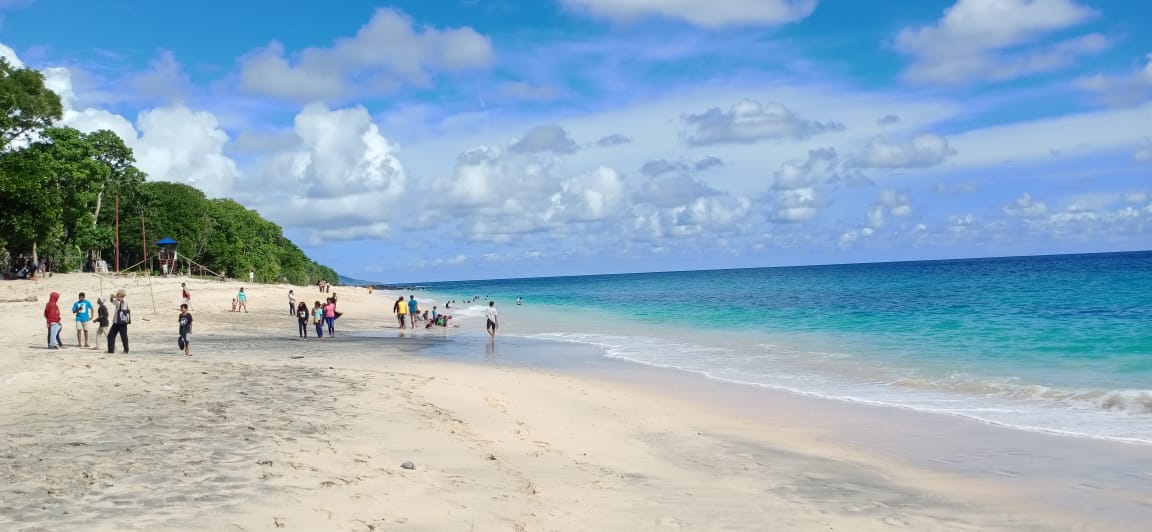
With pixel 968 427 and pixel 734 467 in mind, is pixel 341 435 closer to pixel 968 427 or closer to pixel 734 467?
pixel 734 467

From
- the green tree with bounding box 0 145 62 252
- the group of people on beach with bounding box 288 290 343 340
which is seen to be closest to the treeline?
the green tree with bounding box 0 145 62 252

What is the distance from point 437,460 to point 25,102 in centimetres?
4770

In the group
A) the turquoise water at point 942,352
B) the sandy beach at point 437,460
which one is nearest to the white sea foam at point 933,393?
the turquoise water at point 942,352

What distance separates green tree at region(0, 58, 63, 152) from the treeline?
6 cm

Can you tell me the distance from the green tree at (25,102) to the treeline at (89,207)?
0.21ft

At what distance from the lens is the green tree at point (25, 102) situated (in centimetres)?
4125

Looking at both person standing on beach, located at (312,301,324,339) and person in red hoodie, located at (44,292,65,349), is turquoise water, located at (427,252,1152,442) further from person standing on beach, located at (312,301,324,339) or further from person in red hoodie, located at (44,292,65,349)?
person in red hoodie, located at (44,292,65,349)

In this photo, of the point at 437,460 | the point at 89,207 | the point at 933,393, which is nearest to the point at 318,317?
the point at 437,460

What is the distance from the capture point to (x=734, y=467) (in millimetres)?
9508

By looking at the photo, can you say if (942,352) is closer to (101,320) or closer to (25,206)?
(101,320)

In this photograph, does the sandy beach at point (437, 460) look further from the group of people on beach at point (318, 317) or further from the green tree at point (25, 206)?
the green tree at point (25, 206)

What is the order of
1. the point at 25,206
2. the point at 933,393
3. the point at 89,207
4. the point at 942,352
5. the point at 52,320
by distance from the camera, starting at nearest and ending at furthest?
the point at 933,393
the point at 52,320
the point at 942,352
the point at 25,206
the point at 89,207

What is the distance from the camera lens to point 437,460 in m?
8.50

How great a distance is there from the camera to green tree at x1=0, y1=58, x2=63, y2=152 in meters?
41.2
